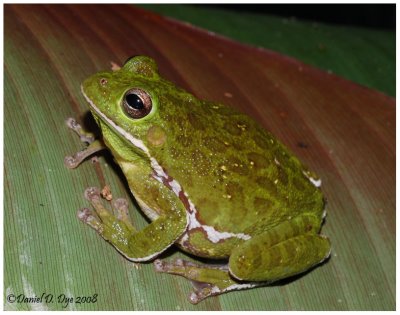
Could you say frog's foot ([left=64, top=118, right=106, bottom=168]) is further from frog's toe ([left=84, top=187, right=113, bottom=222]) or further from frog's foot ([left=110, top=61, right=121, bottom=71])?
frog's foot ([left=110, top=61, right=121, bottom=71])

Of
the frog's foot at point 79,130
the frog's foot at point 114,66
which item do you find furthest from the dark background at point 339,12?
the frog's foot at point 79,130

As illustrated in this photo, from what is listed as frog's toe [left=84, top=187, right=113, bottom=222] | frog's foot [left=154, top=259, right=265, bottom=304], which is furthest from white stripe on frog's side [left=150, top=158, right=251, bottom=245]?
frog's toe [left=84, top=187, right=113, bottom=222]

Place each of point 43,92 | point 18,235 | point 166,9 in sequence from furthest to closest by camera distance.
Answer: point 166,9 → point 43,92 → point 18,235

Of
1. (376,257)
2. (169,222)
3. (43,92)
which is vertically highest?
(43,92)

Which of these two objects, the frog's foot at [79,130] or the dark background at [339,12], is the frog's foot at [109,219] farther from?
the dark background at [339,12]

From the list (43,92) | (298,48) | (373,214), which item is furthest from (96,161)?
(298,48)

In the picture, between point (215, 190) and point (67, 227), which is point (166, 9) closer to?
point (215, 190)

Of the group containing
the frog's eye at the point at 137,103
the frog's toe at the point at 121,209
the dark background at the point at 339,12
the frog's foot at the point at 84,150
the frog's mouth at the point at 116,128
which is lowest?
the dark background at the point at 339,12

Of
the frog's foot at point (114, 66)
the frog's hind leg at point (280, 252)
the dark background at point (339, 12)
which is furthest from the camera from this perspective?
the dark background at point (339, 12)

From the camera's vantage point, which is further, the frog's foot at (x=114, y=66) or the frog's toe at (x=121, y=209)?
the frog's foot at (x=114, y=66)
